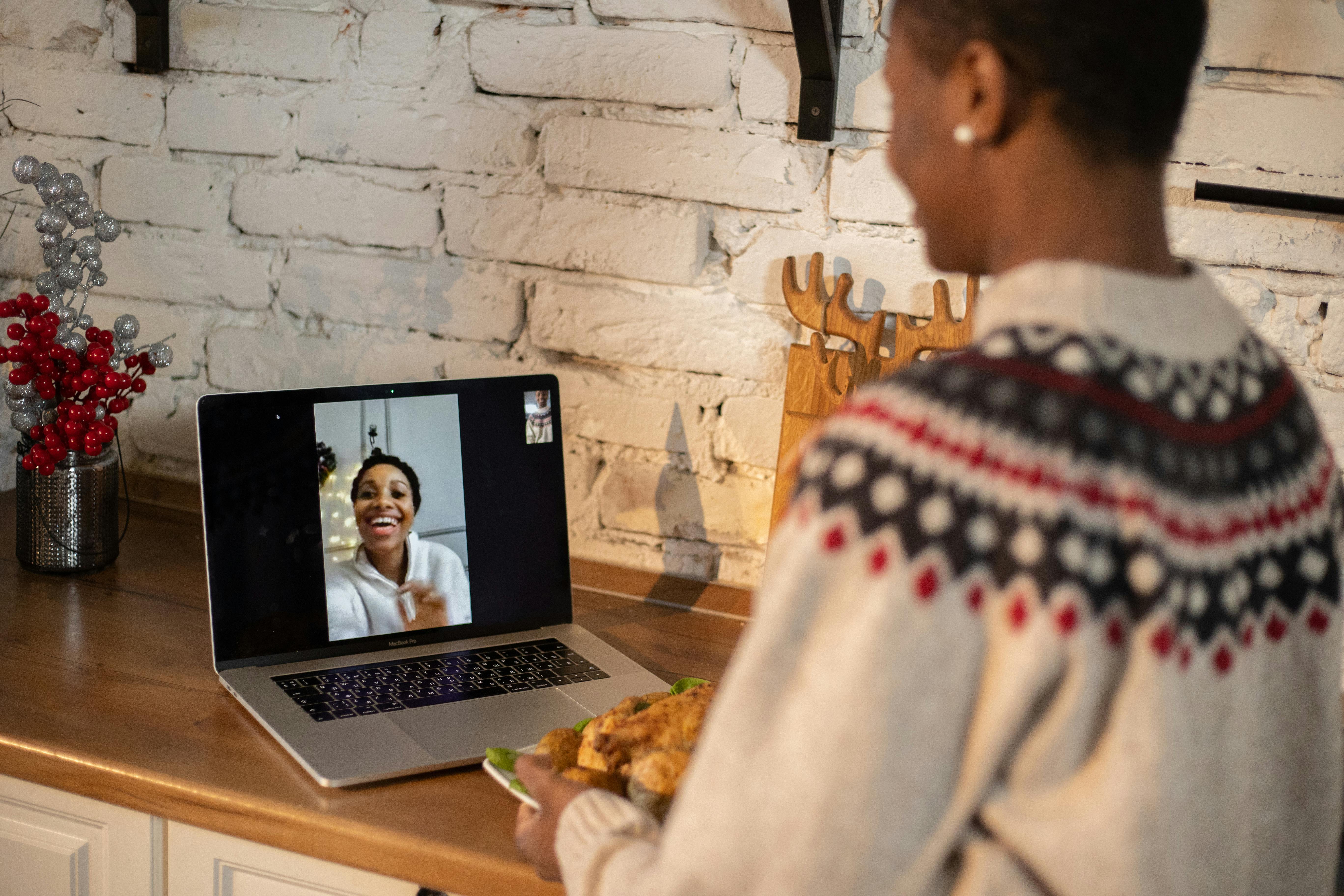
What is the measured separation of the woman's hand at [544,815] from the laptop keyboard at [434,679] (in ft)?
0.93

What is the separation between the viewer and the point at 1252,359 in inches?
19.7

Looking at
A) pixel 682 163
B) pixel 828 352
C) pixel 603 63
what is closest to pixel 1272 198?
pixel 828 352

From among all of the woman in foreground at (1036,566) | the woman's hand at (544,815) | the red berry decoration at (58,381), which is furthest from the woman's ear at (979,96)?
the red berry decoration at (58,381)

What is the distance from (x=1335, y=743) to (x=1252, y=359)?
19 cm

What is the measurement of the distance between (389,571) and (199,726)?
0.75 feet

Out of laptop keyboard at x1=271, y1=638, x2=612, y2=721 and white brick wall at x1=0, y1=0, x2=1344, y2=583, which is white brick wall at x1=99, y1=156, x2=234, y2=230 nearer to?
white brick wall at x1=0, y1=0, x2=1344, y2=583

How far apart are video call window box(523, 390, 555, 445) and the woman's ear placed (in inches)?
30.2

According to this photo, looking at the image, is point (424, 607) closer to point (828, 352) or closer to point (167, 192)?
point (828, 352)

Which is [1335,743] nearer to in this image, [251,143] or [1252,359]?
[1252,359]

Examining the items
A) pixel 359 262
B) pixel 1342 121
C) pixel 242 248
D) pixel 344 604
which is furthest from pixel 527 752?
pixel 1342 121

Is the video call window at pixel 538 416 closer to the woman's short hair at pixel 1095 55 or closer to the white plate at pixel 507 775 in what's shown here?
the white plate at pixel 507 775

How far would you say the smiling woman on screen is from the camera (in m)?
1.09

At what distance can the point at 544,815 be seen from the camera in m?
0.69

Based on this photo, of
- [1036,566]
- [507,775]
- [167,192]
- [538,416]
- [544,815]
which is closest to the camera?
[1036,566]
